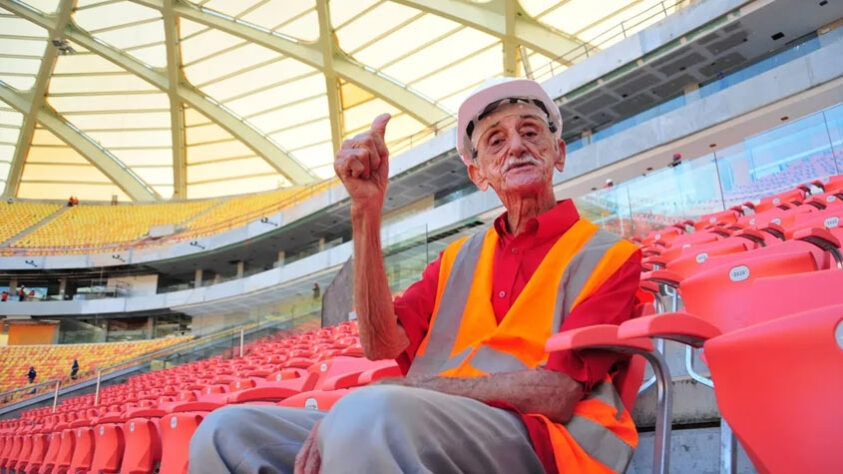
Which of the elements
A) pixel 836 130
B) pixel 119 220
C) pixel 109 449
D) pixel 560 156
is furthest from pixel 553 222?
pixel 119 220

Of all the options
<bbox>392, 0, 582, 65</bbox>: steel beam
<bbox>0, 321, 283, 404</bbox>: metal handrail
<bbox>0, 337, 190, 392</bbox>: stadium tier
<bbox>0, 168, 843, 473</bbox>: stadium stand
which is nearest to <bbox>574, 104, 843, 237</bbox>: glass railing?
<bbox>0, 168, 843, 473</bbox>: stadium stand

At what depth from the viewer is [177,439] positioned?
3.12 meters

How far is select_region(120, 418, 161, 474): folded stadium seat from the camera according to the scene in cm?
358

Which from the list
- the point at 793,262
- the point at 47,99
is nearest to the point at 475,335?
the point at 793,262

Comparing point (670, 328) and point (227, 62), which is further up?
point (227, 62)

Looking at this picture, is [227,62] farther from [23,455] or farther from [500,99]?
[500,99]

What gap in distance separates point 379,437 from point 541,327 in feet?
2.29

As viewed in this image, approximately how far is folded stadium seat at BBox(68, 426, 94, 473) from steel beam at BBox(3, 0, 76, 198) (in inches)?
995

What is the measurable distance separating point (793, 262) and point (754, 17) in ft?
43.9

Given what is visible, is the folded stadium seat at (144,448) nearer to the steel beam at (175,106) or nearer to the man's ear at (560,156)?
the man's ear at (560,156)

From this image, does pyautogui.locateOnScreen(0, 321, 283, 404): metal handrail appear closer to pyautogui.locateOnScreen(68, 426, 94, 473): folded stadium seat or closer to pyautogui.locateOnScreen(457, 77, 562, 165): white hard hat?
pyautogui.locateOnScreen(68, 426, 94, 473): folded stadium seat

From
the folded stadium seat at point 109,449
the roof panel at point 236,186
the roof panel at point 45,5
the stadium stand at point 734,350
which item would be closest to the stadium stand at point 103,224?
the roof panel at point 236,186

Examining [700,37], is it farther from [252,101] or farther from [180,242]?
[180,242]

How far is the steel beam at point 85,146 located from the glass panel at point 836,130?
101 feet
